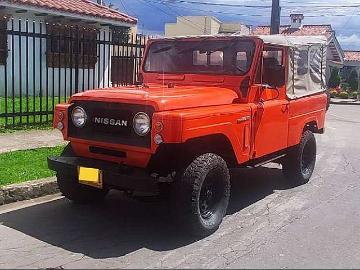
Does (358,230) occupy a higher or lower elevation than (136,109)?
lower

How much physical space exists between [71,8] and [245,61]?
1096 cm

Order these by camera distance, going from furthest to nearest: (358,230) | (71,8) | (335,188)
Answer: (71,8)
(335,188)
(358,230)

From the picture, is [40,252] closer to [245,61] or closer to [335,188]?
[245,61]

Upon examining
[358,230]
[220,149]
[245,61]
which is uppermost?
[245,61]

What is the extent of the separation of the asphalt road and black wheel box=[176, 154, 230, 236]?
0.16 metres

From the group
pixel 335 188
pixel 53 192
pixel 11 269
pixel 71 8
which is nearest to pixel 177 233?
pixel 11 269

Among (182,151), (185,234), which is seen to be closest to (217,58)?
(182,151)

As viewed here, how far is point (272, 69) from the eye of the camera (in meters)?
6.12

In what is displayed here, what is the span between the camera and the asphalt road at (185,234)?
14.2 feet

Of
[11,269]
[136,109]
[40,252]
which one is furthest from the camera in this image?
[136,109]

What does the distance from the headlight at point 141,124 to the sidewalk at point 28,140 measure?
381 centimetres

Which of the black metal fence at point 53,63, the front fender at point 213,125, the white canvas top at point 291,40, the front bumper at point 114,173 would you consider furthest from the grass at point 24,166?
the white canvas top at point 291,40

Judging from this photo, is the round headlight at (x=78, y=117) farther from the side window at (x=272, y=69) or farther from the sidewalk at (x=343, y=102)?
the sidewalk at (x=343, y=102)

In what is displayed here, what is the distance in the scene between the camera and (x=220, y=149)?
5.37 meters
